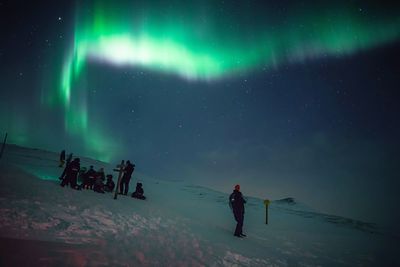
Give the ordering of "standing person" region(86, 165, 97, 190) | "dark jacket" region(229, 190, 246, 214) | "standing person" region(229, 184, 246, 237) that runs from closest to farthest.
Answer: "standing person" region(229, 184, 246, 237) → "dark jacket" region(229, 190, 246, 214) → "standing person" region(86, 165, 97, 190)

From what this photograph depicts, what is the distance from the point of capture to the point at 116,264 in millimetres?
5215

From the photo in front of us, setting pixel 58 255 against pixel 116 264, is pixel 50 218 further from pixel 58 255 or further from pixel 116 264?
pixel 116 264

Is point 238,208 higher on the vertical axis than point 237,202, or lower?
lower

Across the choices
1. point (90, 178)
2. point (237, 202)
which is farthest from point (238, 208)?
point (90, 178)

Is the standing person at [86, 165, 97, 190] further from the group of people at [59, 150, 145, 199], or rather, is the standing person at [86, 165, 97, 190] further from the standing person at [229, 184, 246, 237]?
the standing person at [229, 184, 246, 237]

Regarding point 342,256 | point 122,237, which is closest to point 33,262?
A: point 122,237

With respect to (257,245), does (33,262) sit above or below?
above

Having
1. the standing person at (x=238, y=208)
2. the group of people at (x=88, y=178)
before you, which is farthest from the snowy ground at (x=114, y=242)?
the group of people at (x=88, y=178)

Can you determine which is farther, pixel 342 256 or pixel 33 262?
pixel 342 256

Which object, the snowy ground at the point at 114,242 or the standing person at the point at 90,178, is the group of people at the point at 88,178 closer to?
the standing person at the point at 90,178

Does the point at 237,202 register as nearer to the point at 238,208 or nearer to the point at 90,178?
the point at 238,208

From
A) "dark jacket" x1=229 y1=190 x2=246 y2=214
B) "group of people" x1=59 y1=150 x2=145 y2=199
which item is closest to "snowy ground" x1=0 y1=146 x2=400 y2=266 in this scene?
"dark jacket" x1=229 y1=190 x2=246 y2=214

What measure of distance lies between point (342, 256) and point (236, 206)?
5321 mm

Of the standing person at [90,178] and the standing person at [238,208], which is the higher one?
the standing person at [90,178]
